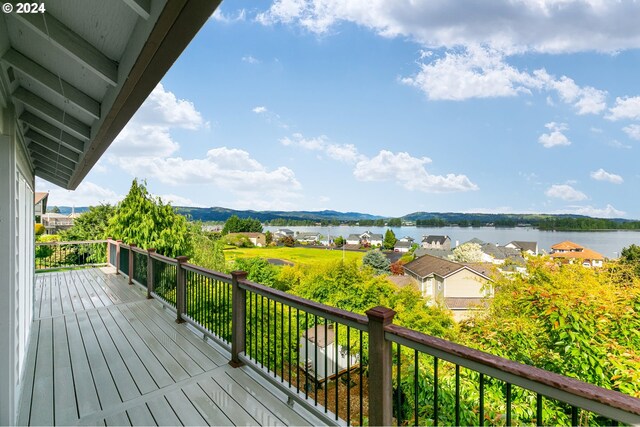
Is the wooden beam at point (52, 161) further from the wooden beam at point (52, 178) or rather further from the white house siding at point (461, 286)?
the white house siding at point (461, 286)

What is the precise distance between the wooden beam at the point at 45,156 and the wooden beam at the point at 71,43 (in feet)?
11.3

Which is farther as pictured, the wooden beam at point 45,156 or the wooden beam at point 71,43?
the wooden beam at point 45,156

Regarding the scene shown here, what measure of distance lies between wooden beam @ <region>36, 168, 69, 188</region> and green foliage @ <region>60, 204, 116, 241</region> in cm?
1274

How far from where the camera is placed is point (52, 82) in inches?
93.5

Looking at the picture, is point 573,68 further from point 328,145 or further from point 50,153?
point 50,153

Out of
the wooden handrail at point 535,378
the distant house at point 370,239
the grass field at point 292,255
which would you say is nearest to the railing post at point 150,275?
the wooden handrail at point 535,378

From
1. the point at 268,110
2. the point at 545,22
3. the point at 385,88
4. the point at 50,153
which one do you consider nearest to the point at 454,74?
the point at 385,88

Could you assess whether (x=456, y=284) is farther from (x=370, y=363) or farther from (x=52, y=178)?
(x=370, y=363)

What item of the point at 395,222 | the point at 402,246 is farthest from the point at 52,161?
the point at 395,222

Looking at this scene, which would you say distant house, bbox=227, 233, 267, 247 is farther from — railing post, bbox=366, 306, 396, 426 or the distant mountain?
railing post, bbox=366, 306, 396, 426

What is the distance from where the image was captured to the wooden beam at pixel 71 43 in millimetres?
1703

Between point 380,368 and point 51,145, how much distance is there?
5.08 metres

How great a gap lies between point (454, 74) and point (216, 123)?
28498 millimetres

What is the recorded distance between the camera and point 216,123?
34344mm
